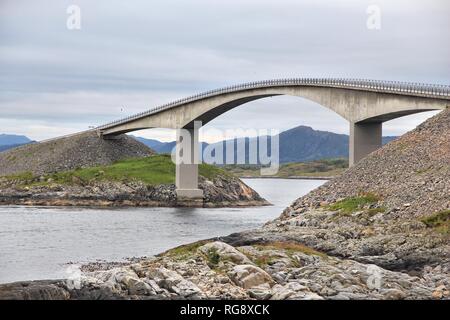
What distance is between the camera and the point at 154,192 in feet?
390

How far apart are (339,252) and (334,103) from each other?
125 feet

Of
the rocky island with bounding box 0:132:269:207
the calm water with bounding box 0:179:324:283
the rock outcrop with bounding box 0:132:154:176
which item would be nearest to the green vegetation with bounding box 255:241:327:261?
the calm water with bounding box 0:179:324:283

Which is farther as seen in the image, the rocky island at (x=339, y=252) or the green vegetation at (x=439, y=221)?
the green vegetation at (x=439, y=221)

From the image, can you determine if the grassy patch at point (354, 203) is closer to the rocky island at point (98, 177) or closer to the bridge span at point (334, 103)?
the bridge span at point (334, 103)

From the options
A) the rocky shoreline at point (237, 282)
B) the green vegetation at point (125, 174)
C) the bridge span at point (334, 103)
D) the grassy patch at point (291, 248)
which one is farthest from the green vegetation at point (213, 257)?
the green vegetation at point (125, 174)

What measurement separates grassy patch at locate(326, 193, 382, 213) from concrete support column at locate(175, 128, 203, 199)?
2222 inches

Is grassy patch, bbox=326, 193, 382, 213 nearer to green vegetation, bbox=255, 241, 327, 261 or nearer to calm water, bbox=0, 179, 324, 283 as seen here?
green vegetation, bbox=255, 241, 327, 261

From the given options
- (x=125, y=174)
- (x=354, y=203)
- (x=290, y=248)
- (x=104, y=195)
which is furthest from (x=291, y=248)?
(x=125, y=174)

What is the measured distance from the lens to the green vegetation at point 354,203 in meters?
58.4

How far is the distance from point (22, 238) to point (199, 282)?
3201 centimetres

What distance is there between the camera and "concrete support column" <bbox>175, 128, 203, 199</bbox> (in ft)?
381

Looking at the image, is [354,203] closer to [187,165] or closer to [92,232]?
[92,232]
